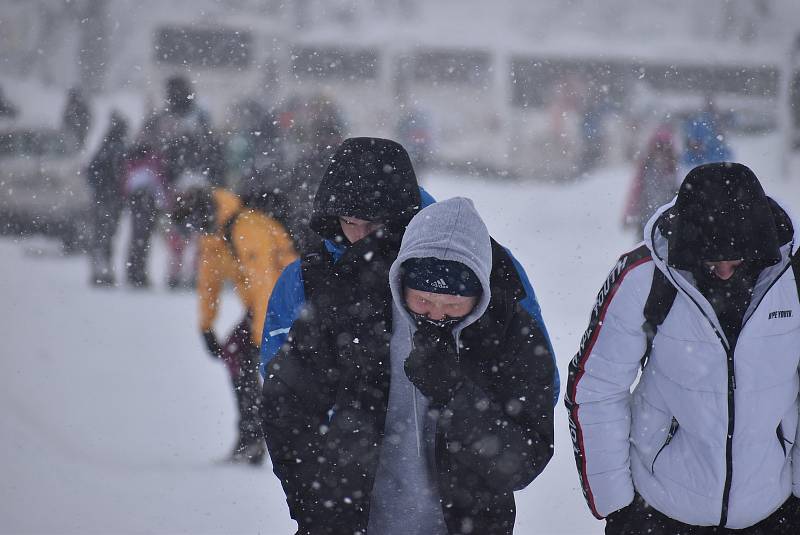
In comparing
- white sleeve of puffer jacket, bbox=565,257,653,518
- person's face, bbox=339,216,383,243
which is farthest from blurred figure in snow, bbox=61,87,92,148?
white sleeve of puffer jacket, bbox=565,257,653,518

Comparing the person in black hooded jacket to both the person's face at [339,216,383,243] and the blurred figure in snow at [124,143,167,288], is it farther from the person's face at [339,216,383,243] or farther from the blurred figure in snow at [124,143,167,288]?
the blurred figure in snow at [124,143,167,288]

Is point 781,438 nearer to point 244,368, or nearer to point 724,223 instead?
point 724,223

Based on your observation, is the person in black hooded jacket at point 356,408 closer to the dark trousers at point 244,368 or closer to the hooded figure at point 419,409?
the hooded figure at point 419,409

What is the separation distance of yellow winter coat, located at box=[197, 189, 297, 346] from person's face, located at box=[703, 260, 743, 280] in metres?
1.85

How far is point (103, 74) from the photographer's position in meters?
27.9

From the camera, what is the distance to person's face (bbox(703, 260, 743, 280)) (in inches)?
66.7

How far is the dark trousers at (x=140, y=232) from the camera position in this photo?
25.6 ft

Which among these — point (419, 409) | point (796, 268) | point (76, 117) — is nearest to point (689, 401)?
point (796, 268)

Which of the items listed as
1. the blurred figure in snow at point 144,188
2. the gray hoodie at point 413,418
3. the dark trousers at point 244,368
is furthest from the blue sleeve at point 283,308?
the blurred figure in snow at point 144,188

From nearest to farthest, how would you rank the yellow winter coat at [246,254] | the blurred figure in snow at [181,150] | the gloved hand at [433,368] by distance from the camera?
the gloved hand at [433,368] < the yellow winter coat at [246,254] < the blurred figure in snow at [181,150]

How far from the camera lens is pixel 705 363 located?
171 cm

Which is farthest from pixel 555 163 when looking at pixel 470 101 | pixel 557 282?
pixel 557 282

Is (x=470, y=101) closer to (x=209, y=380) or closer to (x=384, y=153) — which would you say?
(x=209, y=380)

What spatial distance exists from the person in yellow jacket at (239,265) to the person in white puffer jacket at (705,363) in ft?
5.73
